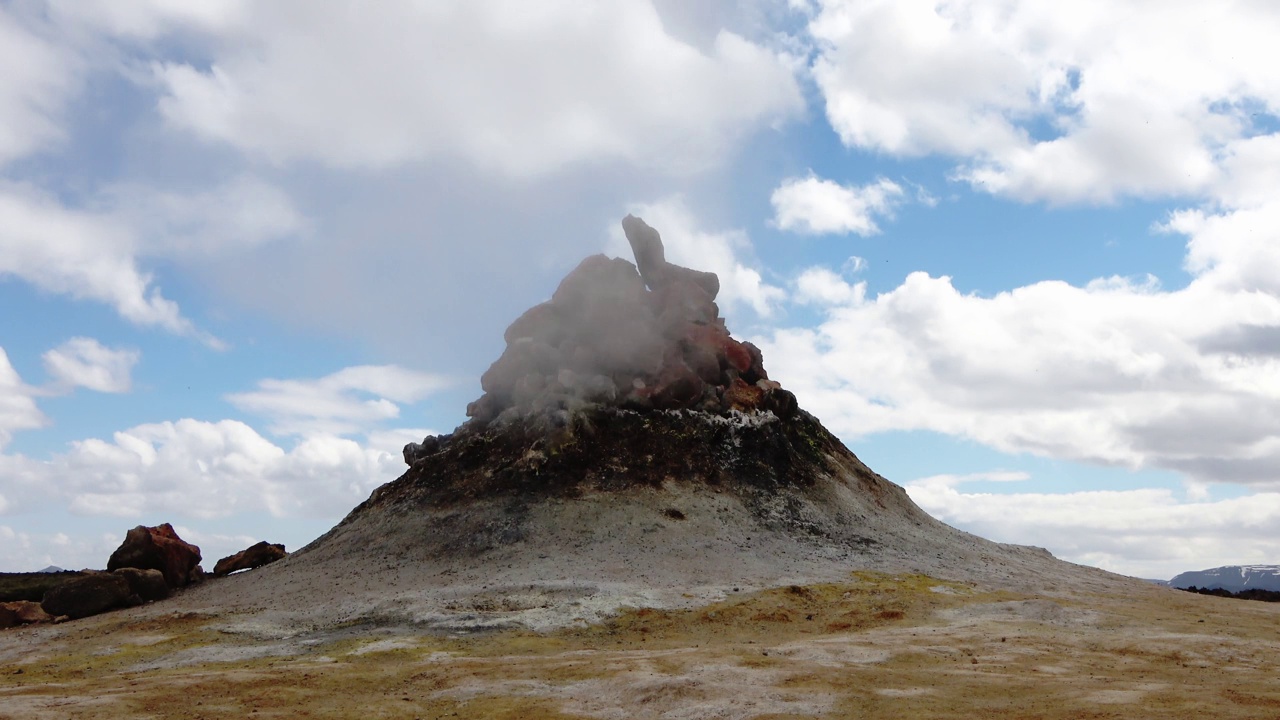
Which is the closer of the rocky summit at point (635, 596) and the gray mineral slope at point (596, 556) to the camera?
the rocky summit at point (635, 596)

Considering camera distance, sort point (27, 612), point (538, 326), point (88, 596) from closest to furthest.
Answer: point (27, 612)
point (88, 596)
point (538, 326)

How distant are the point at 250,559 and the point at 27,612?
11456 millimetres

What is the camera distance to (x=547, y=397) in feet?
163

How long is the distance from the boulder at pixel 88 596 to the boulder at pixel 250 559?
8.17 m

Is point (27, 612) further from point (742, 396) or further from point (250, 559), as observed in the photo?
point (742, 396)

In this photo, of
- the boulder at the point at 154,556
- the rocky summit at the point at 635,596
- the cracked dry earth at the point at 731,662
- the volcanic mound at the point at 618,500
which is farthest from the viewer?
the boulder at the point at 154,556

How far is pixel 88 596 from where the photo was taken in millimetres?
39156

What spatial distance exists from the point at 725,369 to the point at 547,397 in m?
10.5

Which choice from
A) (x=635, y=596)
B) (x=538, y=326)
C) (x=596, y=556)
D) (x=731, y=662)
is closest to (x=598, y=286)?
(x=538, y=326)

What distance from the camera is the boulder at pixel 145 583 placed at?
135ft

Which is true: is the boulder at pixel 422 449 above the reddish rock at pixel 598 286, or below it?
below

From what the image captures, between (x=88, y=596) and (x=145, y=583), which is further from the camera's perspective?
(x=145, y=583)

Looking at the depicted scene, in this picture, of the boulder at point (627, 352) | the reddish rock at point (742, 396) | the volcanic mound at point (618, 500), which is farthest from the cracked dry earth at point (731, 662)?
the boulder at point (627, 352)

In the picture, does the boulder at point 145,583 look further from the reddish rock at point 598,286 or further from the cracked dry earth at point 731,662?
the reddish rock at point 598,286
